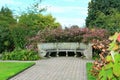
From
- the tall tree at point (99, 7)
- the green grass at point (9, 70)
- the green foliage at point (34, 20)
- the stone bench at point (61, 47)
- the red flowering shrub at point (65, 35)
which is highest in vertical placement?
the tall tree at point (99, 7)

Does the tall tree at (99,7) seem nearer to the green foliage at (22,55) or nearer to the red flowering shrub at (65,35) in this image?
the red flowering shrub at (65,35)

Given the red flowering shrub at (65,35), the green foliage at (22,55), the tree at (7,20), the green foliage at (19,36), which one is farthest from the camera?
the tree at (7,20)

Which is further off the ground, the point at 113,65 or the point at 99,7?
the point at 99,7

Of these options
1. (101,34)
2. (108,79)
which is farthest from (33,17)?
(108,79)

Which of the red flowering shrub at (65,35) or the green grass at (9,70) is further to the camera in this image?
the red flowering shrub at (65,35)

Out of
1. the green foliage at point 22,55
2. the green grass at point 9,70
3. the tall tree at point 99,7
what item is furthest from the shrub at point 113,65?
the tall tree at point 99,7

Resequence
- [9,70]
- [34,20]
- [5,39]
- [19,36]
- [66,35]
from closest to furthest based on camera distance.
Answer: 1. [9,70]
2. [66,35]
3. [19,36]
4. [5,39]
5. [34,20]

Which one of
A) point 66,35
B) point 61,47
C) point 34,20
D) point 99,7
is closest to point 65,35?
point 66,35

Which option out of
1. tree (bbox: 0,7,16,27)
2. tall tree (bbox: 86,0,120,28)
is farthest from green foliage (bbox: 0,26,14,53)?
tall tree (bbox: 86,0,120,28)

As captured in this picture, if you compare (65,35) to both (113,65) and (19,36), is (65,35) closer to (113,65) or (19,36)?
(19,36)

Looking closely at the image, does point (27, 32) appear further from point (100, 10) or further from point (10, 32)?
point (100, 10)

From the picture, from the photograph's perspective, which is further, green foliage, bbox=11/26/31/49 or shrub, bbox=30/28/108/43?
green foliage, bbox=11/26/31/49

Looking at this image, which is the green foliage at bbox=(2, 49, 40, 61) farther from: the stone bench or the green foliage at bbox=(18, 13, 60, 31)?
the green foliage at bbox=(18, 13, 60, 31)

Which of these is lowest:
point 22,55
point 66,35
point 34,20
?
point 22,55
